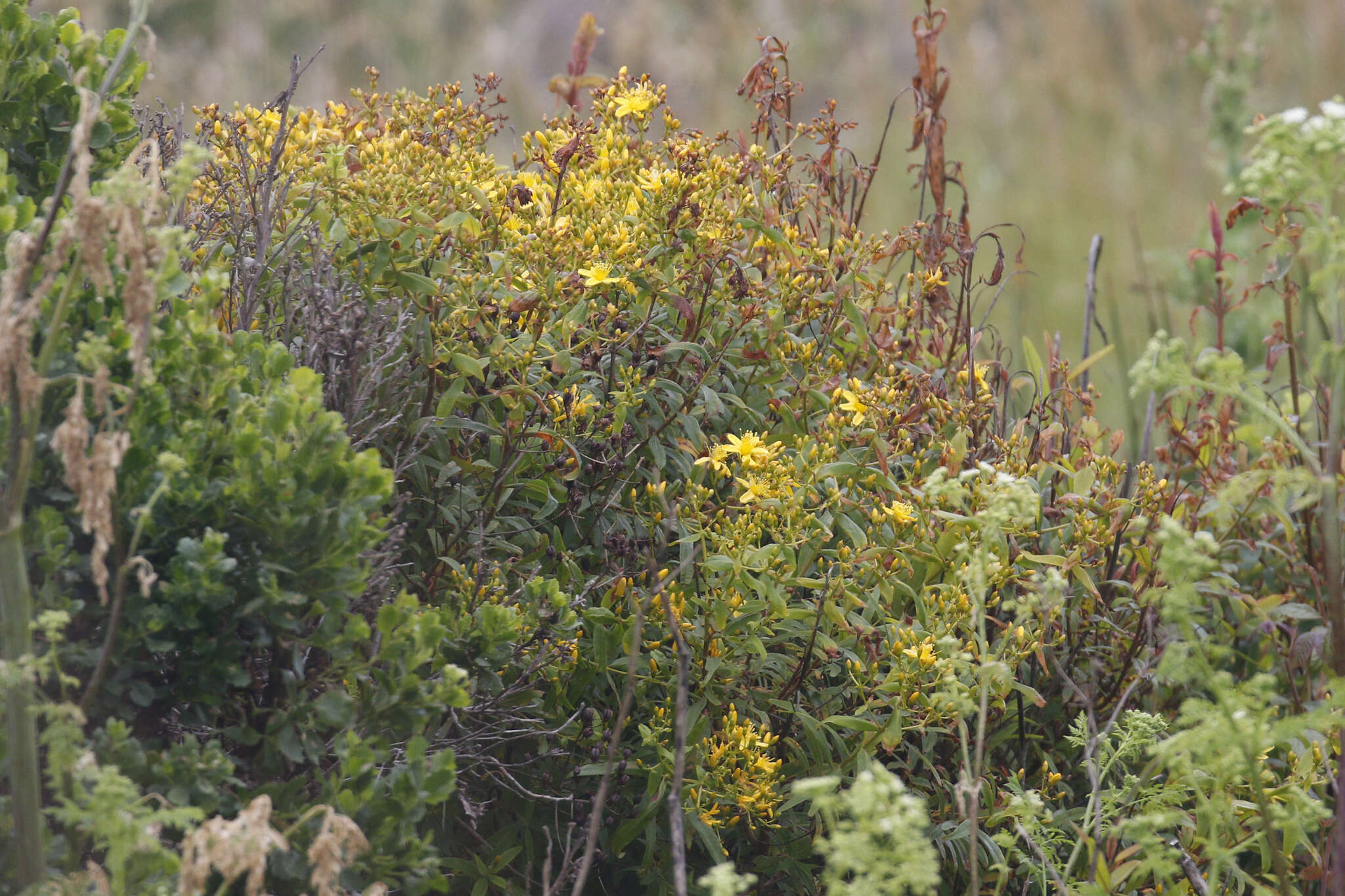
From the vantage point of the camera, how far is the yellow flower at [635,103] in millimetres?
2377

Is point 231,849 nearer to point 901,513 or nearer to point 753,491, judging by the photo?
point 753,491

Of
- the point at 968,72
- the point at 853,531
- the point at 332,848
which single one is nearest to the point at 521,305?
the point at 853,531

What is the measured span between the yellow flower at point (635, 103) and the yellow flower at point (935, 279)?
677 millimetres

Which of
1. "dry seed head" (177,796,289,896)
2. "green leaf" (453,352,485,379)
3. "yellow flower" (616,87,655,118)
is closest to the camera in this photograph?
"dry seed head" (177,796,289,896)

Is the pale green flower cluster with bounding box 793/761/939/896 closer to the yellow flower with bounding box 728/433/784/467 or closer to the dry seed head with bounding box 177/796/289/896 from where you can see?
the dry seed head with bounding box 177/796/289/896

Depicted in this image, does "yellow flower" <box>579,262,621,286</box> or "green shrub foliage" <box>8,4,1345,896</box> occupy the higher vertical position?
"yellow flower" <box>579,262,621,286</box>

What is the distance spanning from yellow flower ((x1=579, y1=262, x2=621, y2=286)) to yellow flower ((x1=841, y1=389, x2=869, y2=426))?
0.48 m

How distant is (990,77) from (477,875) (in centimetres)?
1030

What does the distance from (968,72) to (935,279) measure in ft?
29.7

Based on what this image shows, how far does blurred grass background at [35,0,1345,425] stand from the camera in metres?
7.96

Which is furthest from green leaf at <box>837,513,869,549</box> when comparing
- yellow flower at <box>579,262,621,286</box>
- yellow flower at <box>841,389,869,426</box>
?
yellow flower at <box>579,262,621,286</box>

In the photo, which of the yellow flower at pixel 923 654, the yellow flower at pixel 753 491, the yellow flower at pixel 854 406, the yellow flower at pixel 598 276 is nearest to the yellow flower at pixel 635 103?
the yellow flower at pixel 598 276

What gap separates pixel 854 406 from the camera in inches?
86.7

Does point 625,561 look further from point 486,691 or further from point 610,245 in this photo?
point 610,245
